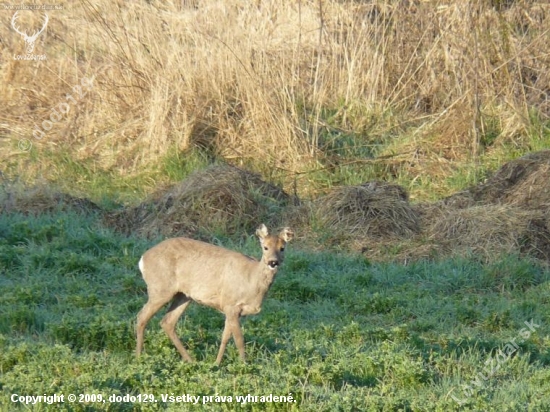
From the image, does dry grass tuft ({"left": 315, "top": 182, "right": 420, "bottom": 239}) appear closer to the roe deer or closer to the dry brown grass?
the dry brown grass

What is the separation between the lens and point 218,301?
288 inches

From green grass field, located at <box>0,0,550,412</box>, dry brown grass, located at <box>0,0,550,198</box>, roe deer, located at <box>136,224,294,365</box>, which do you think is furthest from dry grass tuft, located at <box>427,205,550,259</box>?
roe deer, located at <box>136,224,294,365</box>

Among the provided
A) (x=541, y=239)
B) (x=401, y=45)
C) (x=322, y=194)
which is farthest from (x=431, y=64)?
(x=541, y=239)

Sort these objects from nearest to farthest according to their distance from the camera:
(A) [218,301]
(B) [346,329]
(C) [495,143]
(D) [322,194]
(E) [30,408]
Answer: (E) [30,408]
(A) [218,301]
(B) [346,329]
(D) [322,194]
(C) [495,143]

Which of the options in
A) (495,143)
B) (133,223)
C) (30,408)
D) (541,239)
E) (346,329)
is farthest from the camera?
(495,143)

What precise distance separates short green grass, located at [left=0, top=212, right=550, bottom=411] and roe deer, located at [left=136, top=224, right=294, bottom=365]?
0.26 m

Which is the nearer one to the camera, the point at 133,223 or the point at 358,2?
the point at 133,223

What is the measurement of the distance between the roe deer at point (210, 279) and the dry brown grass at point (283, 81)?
5342 mm

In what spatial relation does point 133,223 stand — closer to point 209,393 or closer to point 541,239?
point 541,239

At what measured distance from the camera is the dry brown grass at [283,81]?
1330 cm

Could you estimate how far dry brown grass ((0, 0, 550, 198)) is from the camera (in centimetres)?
1330

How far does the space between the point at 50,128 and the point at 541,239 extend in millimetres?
7105

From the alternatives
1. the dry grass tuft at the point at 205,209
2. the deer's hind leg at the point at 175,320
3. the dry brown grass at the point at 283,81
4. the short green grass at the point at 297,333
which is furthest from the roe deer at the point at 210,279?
the dry brown grass at the point at 283,81

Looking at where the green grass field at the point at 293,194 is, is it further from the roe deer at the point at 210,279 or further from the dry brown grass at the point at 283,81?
the roe deer at the point at 210,279
